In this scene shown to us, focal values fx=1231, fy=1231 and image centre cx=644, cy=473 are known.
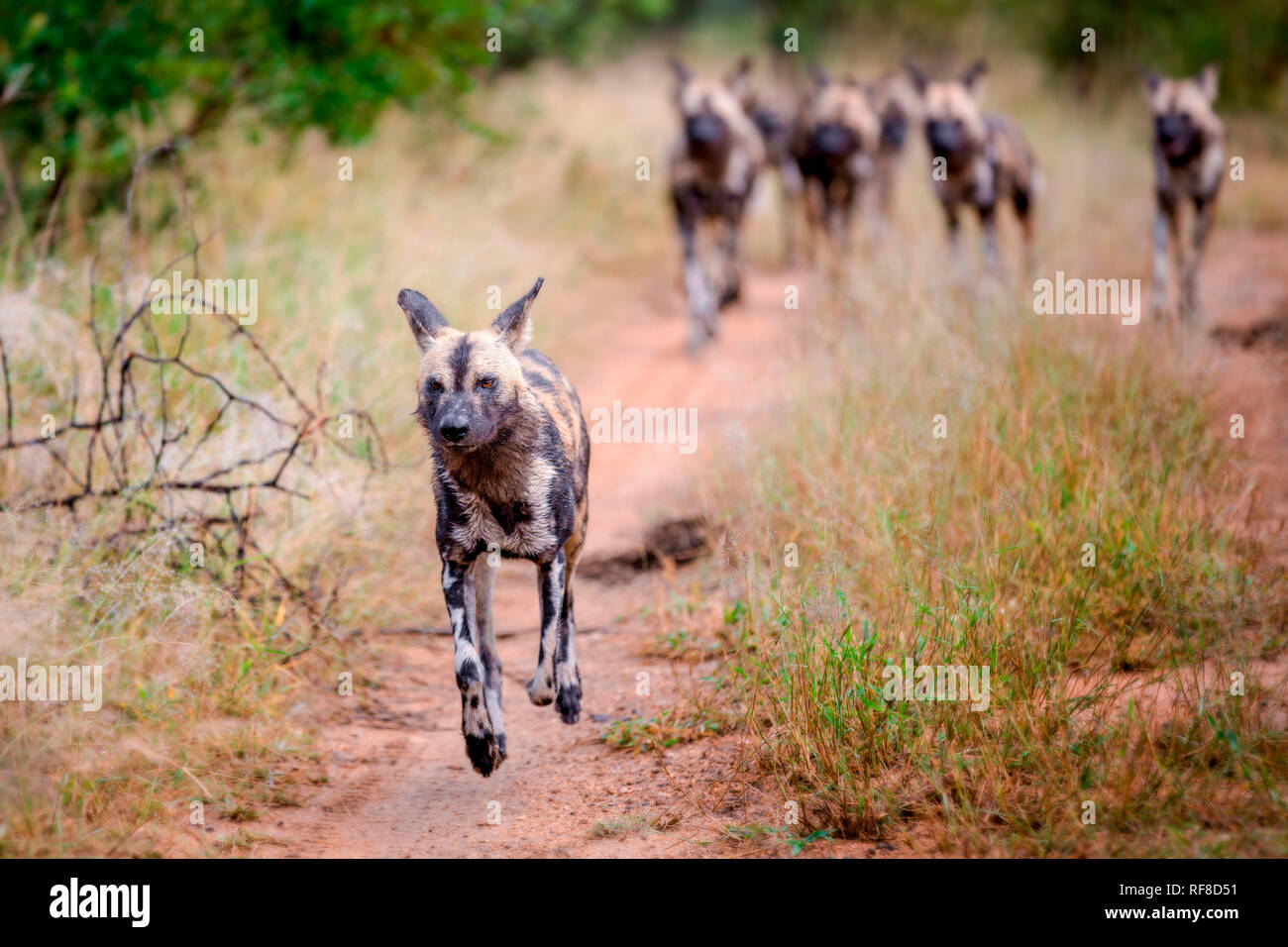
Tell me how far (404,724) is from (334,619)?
60 centimetres

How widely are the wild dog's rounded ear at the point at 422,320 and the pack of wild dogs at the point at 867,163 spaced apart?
5.41m

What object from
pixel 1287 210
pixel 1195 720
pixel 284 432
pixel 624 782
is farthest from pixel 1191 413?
pixel 1287 210

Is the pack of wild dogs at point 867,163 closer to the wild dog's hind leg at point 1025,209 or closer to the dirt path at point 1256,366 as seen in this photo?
the wild dog's hind leg at point 1025,209

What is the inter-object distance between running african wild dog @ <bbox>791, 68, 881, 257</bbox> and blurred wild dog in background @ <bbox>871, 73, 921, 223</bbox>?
2.42 feet

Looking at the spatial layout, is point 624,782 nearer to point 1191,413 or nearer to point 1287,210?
point 1191,413

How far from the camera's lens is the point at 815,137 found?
11.0 meters

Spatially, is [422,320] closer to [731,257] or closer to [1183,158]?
[731,257]

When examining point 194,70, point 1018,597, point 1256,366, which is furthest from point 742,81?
point 1018,597

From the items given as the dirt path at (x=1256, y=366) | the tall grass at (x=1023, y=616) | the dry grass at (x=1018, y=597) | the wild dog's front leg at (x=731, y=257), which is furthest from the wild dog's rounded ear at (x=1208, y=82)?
the tall grass at (x=1023, y=616)

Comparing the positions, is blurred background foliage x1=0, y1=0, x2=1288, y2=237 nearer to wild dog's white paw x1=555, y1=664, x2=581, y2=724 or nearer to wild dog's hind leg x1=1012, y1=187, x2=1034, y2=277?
wild dog's white paw x1=555, y1=664, x2=581, y2=724

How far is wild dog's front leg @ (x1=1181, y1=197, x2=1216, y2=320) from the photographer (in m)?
8.57

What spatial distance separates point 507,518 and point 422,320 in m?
0.69

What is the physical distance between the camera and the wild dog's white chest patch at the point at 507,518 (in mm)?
3781

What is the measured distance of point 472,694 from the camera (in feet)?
12.0
